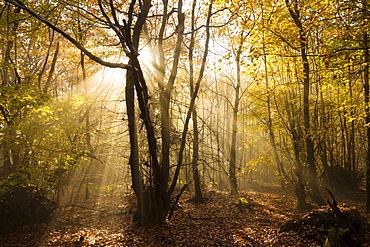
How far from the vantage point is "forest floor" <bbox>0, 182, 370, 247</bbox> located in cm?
629

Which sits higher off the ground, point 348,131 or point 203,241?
point 348,131

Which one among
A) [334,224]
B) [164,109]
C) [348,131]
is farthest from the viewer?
[348,131]

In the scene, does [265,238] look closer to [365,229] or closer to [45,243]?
[365,229]

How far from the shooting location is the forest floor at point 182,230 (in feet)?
20.6

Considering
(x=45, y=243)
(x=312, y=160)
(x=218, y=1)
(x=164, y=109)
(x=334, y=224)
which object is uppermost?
(x=218, y=1)

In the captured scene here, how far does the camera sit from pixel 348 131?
1320 cm

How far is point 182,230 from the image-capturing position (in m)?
7.17

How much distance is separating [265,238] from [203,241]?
157cm

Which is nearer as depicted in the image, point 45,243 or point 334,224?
point 334,224

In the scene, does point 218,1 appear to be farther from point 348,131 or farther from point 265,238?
point 348,131

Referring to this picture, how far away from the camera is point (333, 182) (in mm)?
13266

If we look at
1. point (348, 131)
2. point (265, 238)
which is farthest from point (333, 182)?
point (265, 238)

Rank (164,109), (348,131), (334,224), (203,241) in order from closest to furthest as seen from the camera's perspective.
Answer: (334,224) → (203,241) → (164,109) → (348,131)

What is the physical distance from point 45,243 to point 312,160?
919 cm
